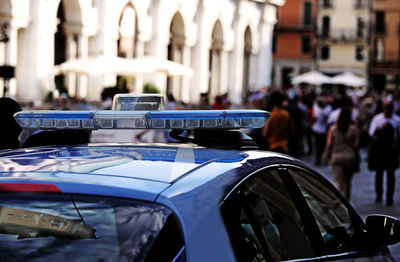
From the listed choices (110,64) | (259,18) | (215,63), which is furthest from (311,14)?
(110,64)

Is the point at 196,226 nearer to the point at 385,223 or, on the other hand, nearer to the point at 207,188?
the point at 207,188

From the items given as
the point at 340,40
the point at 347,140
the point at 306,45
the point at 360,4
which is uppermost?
the point at 360,4

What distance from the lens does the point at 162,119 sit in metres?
3.91

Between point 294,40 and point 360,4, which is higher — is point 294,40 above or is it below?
below

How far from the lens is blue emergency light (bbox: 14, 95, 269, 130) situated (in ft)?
12.6

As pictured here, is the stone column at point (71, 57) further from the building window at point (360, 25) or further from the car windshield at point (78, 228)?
the building window at point (360, 25)

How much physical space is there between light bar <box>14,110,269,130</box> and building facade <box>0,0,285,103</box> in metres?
12.9

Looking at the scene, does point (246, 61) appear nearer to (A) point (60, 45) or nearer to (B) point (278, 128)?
(A) point (60, 45)

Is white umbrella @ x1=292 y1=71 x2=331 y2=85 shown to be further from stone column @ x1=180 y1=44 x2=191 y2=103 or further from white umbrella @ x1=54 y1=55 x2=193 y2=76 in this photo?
white umbrella @ x1=54 y1=55 x2=193 y2=76

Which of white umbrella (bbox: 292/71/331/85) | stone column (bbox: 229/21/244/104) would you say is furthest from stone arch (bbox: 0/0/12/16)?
white umbrella (bbox: 292/71/331/85)

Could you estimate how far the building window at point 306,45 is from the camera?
89963mm

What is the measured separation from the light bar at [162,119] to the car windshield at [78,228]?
897mm

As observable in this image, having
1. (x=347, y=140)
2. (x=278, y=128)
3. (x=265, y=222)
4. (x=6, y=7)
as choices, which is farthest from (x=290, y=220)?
(x=6, y=7)

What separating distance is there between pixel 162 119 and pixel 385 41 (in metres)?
88.3
